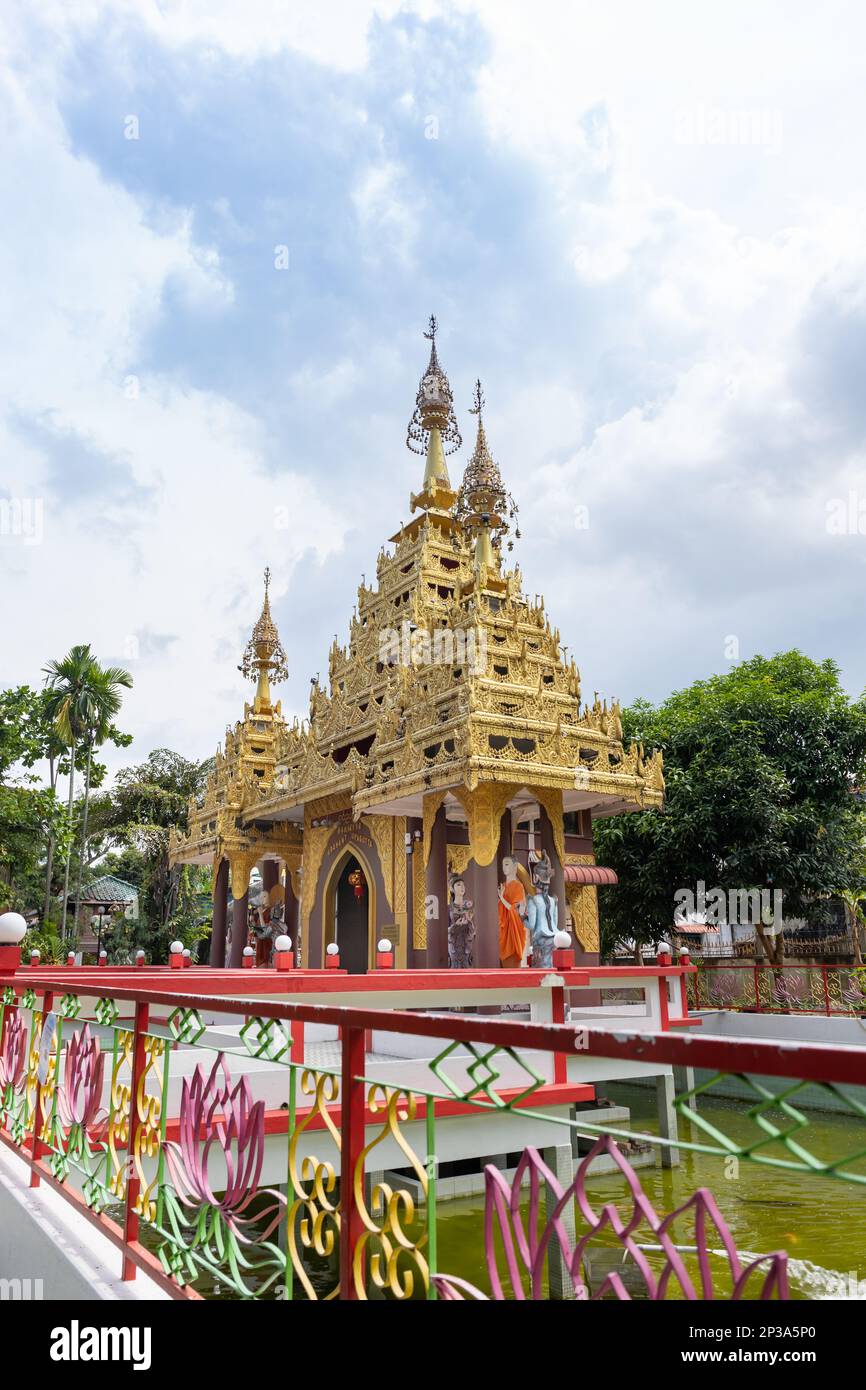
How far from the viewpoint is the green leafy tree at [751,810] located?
2011 centimetres

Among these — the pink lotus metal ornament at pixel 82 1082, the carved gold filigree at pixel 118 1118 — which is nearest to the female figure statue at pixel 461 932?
the pink lotus metal ornament at pixel 82 1082

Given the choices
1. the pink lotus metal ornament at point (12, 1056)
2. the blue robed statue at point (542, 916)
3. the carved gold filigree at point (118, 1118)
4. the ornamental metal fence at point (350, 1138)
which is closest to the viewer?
the ornamental metal fence at point (350, 1138)

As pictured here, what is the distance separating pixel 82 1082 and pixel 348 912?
15.7m

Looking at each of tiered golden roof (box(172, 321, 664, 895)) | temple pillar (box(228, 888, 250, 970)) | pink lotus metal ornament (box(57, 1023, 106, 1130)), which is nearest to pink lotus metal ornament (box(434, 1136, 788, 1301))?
pink lotus metal ornament (box(57, 1023, 106, 1130))

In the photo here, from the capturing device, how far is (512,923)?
14.2 m

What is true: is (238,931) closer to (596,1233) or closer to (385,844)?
(385,844)

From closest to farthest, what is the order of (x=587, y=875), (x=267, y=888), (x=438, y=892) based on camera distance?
1. (x=438, y=892)
2. (x=587, y=875)
3. (x=267, y=888)

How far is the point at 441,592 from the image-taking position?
19.4 m

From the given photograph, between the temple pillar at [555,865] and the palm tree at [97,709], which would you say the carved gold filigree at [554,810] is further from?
the palm tree at [97,709]

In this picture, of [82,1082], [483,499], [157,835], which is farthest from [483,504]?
[157,835]

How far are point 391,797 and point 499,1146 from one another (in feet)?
25.7

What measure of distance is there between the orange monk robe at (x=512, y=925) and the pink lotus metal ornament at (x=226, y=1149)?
1098cm

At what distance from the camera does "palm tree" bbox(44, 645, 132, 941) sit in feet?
104
